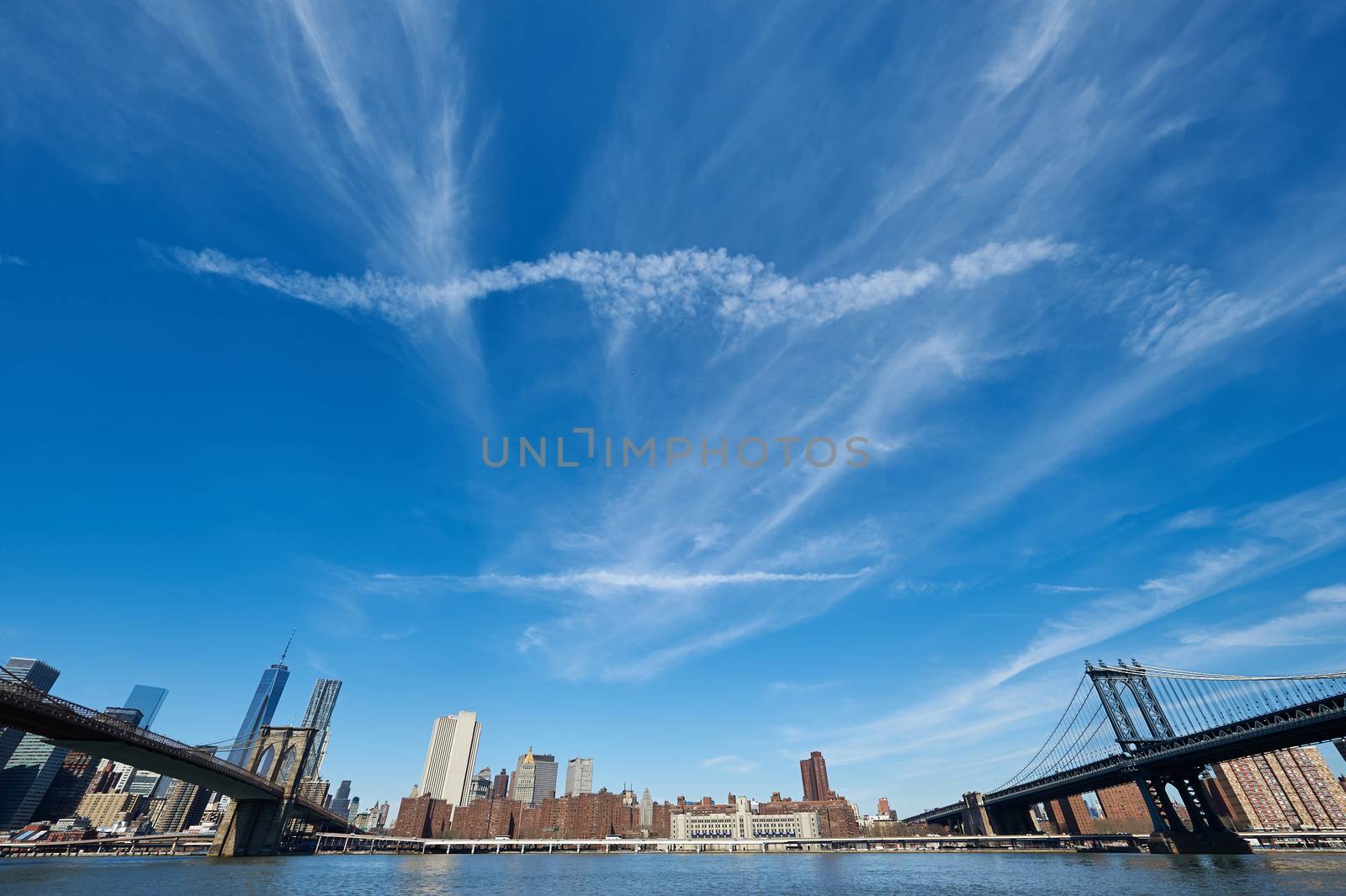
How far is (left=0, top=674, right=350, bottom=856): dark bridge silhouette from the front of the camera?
48438 millimetres

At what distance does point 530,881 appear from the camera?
63.2 m

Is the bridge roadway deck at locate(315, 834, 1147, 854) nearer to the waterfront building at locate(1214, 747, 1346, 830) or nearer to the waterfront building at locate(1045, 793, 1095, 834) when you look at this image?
the waterfront building at locate(1045, 793, 1095, 834)

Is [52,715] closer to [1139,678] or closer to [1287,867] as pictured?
[1287,867]

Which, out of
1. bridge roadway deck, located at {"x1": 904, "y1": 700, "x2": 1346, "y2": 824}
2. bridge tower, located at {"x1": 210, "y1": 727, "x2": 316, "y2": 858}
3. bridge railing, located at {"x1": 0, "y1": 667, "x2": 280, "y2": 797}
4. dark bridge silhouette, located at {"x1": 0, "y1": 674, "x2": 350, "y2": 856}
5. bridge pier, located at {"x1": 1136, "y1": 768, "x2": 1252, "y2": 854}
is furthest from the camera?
bridge tower, located at {"x1": 210, "y1": 727, "x2": 316, "y2": 858}

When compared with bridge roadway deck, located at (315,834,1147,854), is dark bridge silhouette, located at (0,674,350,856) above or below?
above

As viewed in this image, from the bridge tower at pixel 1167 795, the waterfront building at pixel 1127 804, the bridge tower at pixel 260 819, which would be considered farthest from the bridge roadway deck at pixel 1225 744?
the bridge tower at pixel 260 819

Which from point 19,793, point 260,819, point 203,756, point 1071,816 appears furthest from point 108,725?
point 19,793

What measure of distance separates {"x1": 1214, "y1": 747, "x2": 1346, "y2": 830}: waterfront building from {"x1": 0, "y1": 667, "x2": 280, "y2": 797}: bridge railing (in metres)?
198

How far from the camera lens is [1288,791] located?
14562 centimetres

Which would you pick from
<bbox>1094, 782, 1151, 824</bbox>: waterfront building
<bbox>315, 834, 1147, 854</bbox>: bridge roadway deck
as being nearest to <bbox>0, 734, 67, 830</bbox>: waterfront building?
<bbox>315, 834, 1147, 854</bbox>: bridge roadway deck

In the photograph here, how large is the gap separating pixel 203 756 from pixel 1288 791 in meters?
229

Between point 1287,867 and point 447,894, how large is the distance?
81456mm

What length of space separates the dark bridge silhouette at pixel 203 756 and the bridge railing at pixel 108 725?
0.24 feet

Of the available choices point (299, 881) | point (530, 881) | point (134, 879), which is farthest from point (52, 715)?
point (530, 881)
